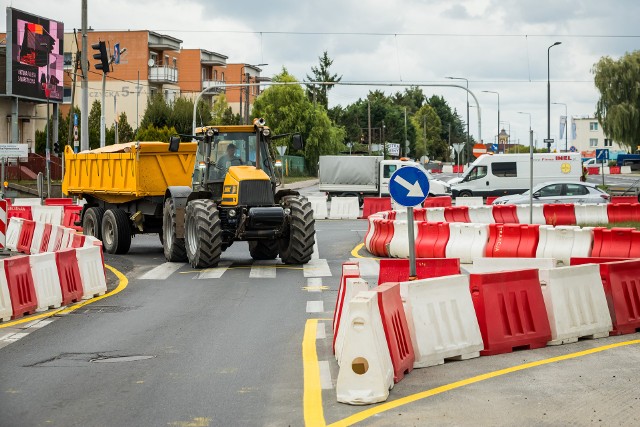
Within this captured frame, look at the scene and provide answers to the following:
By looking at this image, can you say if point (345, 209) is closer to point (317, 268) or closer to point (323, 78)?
point (317, 268)

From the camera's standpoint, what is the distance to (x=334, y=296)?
16922 millimetres

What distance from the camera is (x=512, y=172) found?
5178 centimetres

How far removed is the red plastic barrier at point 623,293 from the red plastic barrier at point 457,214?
21.2 meters

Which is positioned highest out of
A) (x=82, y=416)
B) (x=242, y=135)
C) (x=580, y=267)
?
(x=242, y=135)

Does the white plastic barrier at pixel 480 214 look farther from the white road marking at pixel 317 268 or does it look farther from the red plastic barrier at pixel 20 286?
the red plastic barrier at pixel 20 286

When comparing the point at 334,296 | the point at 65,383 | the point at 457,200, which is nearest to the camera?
the point at 65,383

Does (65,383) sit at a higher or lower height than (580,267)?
lower

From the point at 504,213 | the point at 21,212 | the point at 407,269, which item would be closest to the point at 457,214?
the point at 504,213

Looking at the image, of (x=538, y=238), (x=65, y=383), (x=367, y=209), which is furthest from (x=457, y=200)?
(x=65, y=383)

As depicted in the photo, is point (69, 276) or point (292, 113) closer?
point (69, 276)

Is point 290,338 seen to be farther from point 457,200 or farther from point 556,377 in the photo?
point 457,200

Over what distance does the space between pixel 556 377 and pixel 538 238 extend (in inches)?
520

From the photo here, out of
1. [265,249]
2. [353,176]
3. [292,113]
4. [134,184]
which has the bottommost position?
[265,249]

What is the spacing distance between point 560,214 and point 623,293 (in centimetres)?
2266
